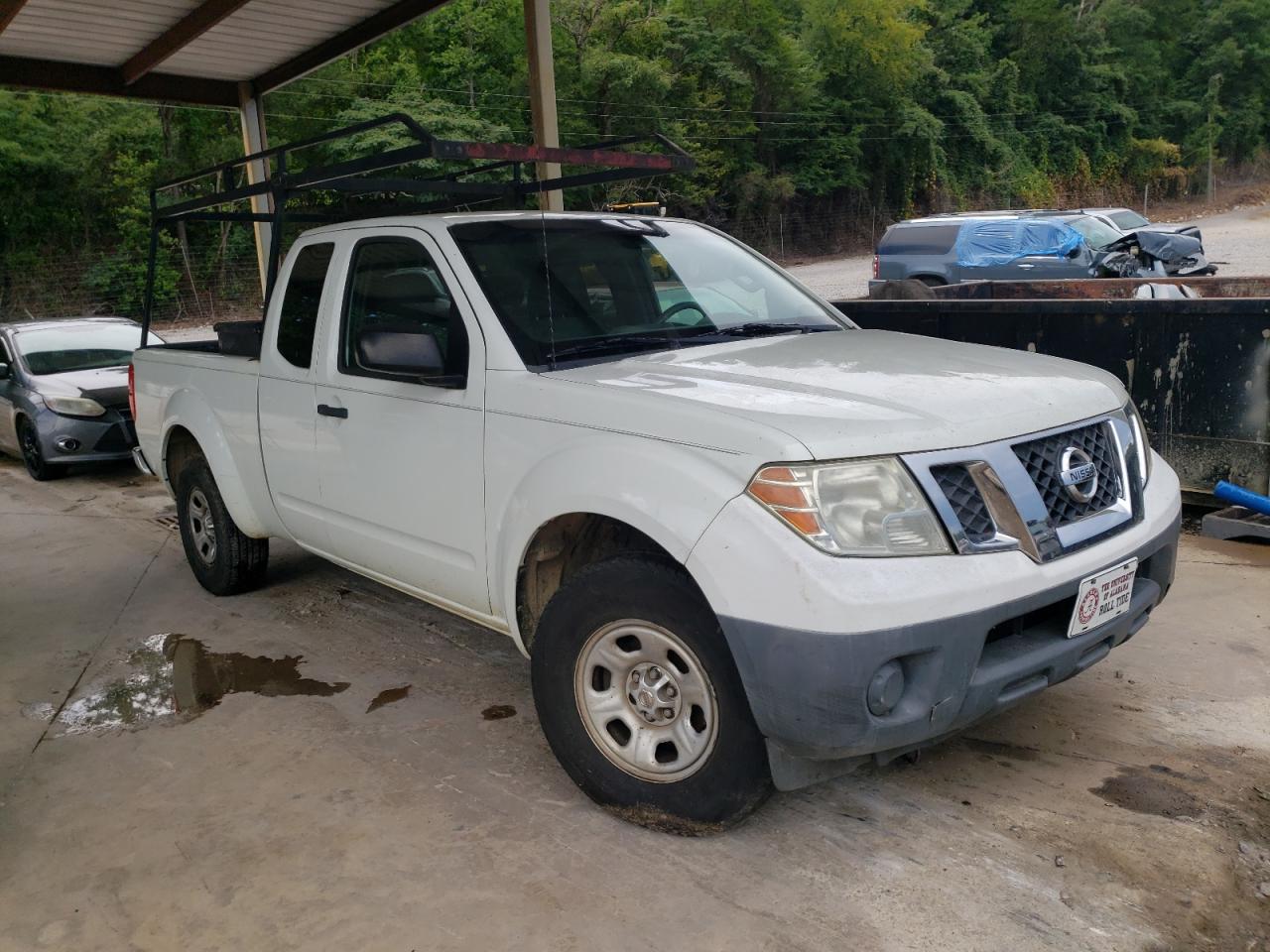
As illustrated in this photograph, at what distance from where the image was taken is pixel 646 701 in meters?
3.15

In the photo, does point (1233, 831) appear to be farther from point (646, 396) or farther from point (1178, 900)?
point (646, 396)

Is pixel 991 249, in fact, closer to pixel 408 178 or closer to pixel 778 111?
pixel 408 178

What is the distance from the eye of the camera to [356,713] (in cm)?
427

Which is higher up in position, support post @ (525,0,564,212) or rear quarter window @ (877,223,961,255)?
support post @ (525,0,564,212)

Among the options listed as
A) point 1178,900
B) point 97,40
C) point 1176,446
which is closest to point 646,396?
point 1178,900

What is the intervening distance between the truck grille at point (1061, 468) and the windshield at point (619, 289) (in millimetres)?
1298

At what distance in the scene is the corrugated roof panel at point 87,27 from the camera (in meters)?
8.62

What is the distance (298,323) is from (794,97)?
44738 mm

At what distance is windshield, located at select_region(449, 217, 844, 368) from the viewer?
382cm

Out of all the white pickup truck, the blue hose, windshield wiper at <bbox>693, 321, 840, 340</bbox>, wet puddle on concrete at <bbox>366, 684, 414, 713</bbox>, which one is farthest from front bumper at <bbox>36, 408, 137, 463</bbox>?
the blue hose

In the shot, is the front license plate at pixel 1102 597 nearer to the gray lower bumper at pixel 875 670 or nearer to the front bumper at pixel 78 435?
the gray lower bumper at pixel 875 670

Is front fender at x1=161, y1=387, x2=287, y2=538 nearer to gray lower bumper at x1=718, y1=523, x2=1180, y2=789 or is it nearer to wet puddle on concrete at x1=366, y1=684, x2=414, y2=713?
wet puddle on concrete at x1=366, y1=684, x2=414, y2=713

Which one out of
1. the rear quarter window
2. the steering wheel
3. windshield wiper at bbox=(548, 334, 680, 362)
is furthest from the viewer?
the rear quarter window

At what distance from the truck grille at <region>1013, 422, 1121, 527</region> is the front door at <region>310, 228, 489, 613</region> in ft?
5.75
